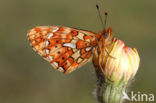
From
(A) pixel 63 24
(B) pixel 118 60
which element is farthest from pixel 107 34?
(A) pixel 63 24

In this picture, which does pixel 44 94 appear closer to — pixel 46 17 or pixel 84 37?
pixel 46 17

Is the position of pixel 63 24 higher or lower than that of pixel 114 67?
lower

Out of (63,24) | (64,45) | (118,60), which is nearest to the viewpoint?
(118,60)

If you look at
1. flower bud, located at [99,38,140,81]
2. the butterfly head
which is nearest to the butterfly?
the butterfly head

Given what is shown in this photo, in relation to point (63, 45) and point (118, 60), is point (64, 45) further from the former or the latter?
point (118, 60)

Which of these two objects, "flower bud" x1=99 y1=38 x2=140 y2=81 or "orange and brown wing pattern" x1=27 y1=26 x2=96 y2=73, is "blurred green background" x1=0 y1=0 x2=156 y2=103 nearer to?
"orange and brown wing pattern" x1=27 y1=26 x2=96 y2=73

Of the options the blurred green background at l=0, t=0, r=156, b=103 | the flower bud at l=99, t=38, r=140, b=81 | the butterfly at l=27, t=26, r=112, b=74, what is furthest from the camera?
the blurred green background at l=0, t=0, r=156, b=103

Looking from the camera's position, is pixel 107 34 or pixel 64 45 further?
pixel 64 45

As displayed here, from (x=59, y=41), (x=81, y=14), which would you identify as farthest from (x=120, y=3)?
(x=59, y=41)
